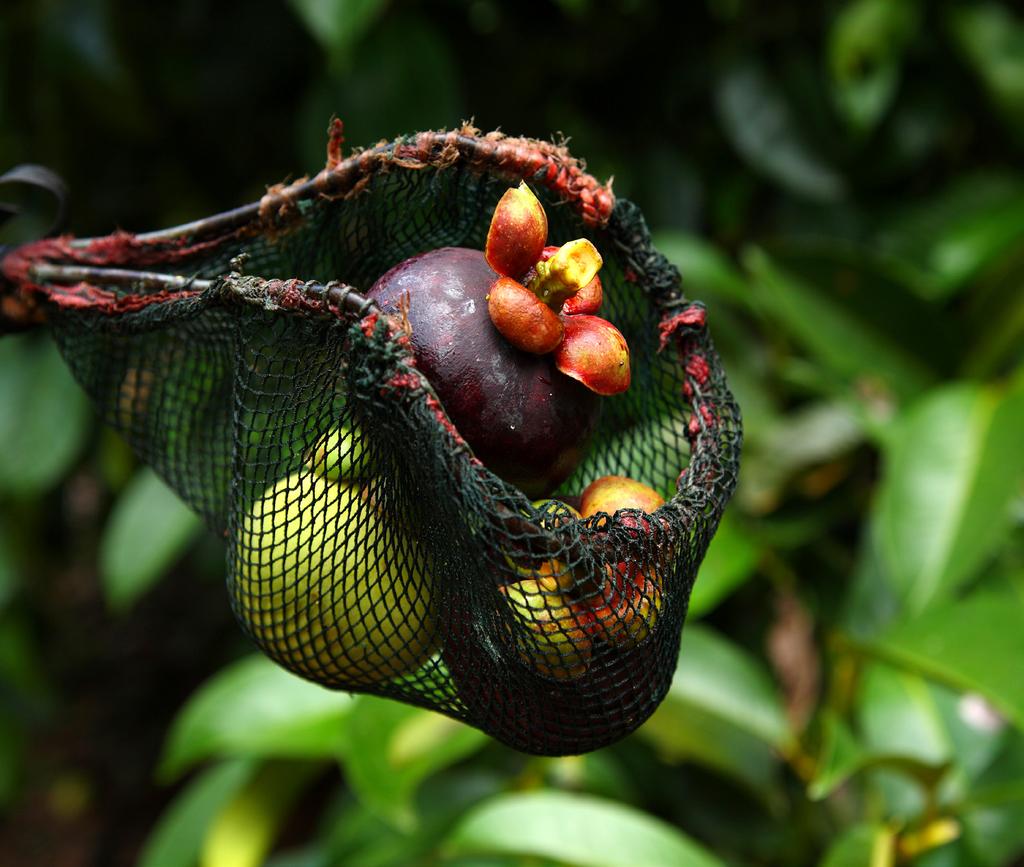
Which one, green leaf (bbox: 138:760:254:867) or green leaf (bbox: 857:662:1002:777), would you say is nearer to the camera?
green leaf (bbox: 857:662:1002:777)

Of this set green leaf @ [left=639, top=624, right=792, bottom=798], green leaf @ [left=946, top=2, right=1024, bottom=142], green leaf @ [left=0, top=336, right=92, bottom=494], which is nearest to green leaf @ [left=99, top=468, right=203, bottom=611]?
green leaf @ [left=0, top=336, right=92, bottom=494]

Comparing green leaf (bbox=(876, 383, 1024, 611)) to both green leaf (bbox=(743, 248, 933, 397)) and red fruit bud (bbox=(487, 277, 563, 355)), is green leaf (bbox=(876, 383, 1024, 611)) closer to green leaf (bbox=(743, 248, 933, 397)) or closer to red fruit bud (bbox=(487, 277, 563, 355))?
green leaf (bbox=(743, 248, 933, 397))

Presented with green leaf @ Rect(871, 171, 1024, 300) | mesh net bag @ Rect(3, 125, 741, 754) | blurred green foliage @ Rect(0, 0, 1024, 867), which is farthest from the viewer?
green leaf @ Rect(871, 171, 1024, 300)

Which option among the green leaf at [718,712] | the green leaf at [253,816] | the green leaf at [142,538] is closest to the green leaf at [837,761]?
the green leaf at [718,712]

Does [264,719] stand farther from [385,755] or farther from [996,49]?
[996,49]

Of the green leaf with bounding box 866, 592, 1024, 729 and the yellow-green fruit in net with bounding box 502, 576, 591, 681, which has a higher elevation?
the yellow-green fruit in net with bounding box 502, 576, 591, 681

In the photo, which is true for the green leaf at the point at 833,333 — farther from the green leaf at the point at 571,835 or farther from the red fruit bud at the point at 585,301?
the red fruit bud at the point at 585,301

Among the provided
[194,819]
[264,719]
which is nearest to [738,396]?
[264,719]

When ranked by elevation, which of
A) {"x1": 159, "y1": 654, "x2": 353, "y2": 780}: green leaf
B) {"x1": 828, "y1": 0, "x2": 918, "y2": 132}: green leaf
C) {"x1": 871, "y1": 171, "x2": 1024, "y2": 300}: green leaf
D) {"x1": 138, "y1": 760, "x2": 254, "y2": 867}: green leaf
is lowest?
{"x1": 138, "y1": 760, "x2": 254, "y2": 867}: green leaf
